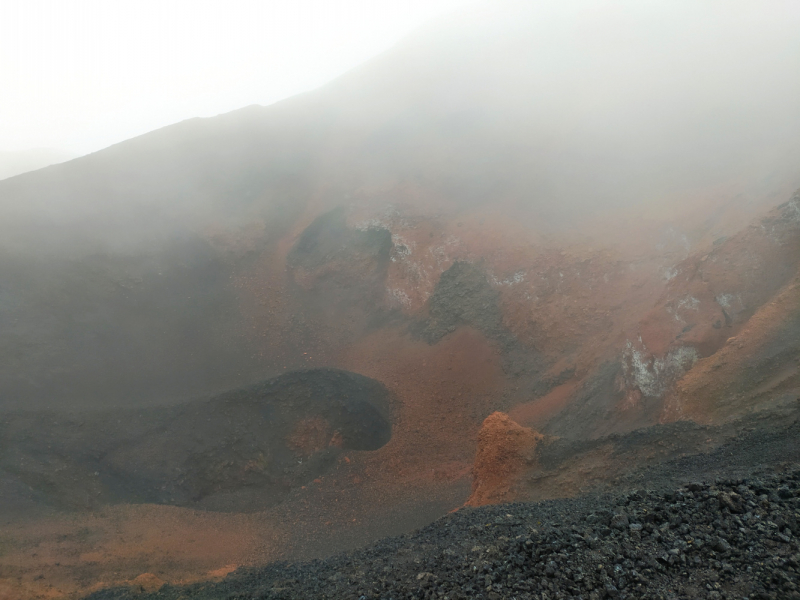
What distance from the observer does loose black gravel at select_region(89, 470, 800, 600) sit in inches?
217

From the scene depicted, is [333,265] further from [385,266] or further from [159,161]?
[159,161]

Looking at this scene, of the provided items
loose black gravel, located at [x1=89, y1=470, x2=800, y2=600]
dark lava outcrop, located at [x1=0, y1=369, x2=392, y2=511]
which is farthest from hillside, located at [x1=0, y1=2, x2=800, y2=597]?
loose black gravel, located at [x1=89, y1=470, x2=800, y2=600]

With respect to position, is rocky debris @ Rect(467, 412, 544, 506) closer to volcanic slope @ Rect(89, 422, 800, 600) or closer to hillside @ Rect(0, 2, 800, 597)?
hillside @ Rect(0, 2, 800, 597)

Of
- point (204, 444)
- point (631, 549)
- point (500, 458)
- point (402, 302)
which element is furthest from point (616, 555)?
point (402, 302)

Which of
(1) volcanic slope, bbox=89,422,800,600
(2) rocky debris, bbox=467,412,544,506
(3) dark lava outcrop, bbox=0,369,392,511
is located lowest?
(1) volcanic slope, bbox=89,422,800,600

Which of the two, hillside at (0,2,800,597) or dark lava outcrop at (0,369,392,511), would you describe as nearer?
hillside at (0,2,800,597)

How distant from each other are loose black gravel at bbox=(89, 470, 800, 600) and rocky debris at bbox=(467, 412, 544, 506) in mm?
3871

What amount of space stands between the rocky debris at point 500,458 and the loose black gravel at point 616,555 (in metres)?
3.87

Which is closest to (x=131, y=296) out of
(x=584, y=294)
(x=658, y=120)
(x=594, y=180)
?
(x=584, y=294)

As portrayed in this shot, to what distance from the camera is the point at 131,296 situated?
24141 millimetres

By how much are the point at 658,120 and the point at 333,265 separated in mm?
23485

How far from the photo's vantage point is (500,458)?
48.4ft

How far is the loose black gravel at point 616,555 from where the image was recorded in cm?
551

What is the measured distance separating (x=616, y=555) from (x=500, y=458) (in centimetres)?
846
